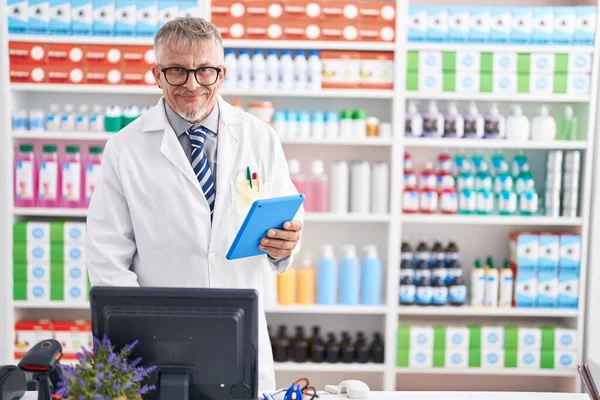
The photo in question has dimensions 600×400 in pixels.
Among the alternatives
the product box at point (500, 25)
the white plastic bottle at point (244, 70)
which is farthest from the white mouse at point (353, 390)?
the product box at point (500, 25)

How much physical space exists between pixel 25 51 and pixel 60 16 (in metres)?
0.27

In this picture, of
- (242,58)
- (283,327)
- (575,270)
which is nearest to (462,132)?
(575,270)

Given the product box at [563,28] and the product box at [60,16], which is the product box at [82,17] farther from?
the product box at [563,28]

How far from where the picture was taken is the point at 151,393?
1523 millimetres

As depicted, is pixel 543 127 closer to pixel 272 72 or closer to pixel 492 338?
pixel 492 338

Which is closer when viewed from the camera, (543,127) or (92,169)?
(92,169)

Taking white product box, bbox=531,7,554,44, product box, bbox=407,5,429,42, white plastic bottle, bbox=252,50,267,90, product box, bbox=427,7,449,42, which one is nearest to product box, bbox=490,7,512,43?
white product box, bbox=531,7,554,44

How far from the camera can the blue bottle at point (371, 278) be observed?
363cm

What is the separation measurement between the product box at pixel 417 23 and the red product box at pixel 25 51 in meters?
1.98

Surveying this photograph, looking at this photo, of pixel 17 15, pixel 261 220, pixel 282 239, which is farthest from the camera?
pixel 17 15

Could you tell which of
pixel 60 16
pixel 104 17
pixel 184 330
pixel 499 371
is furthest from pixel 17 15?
pixel 499 371

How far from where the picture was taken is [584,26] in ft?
11.6

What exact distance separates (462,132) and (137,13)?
189cm

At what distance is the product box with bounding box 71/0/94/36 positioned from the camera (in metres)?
3.48
